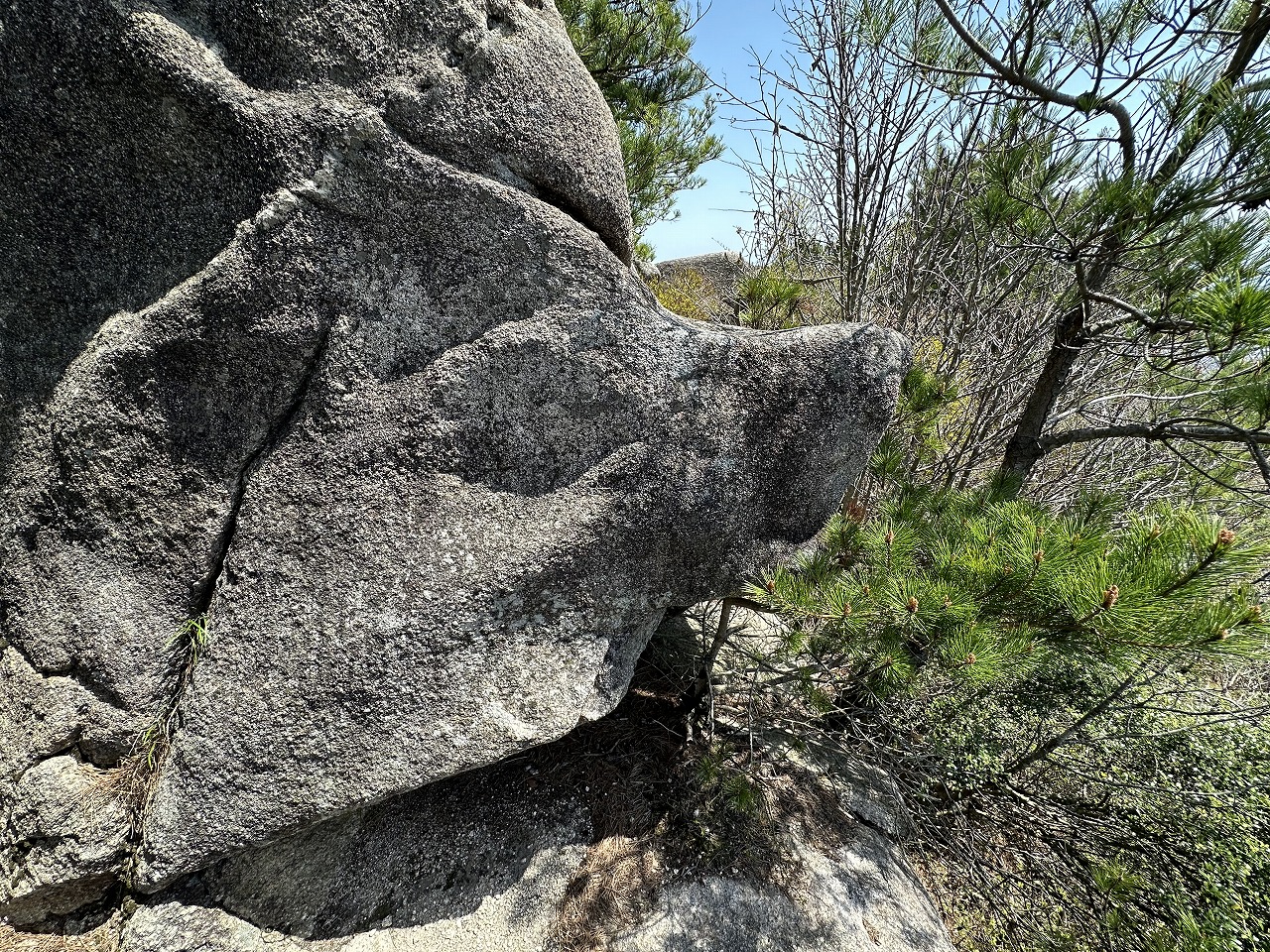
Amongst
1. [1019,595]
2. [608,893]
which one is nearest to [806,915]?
[608,893]

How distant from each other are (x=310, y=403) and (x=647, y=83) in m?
3.58

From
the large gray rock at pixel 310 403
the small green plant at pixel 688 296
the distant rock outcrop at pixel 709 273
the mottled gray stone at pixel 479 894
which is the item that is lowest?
the mottled gray stone at pixel 479 894

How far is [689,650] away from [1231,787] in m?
2.25

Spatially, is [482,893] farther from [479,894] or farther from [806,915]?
[806,915]

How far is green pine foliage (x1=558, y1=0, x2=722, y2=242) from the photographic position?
3.32m

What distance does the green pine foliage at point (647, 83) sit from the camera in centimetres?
332

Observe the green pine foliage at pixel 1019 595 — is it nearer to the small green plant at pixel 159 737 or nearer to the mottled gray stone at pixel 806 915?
the mottled gray stone at pixel 806 915

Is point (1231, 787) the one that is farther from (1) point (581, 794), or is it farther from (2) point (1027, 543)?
(1) point (581, 794)

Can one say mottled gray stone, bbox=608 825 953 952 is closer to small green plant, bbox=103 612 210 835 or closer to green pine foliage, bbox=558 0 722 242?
small green plant, bbox=103 612 210 835

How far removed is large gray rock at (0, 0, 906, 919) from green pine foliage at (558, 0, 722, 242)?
2014mm

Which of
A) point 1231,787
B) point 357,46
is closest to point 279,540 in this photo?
point 357,46

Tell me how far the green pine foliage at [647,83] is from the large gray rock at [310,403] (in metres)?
2.01

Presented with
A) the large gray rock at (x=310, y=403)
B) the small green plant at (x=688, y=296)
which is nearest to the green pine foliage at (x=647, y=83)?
the small green plant at (x=688, y=296)

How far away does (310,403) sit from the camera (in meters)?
1.61
